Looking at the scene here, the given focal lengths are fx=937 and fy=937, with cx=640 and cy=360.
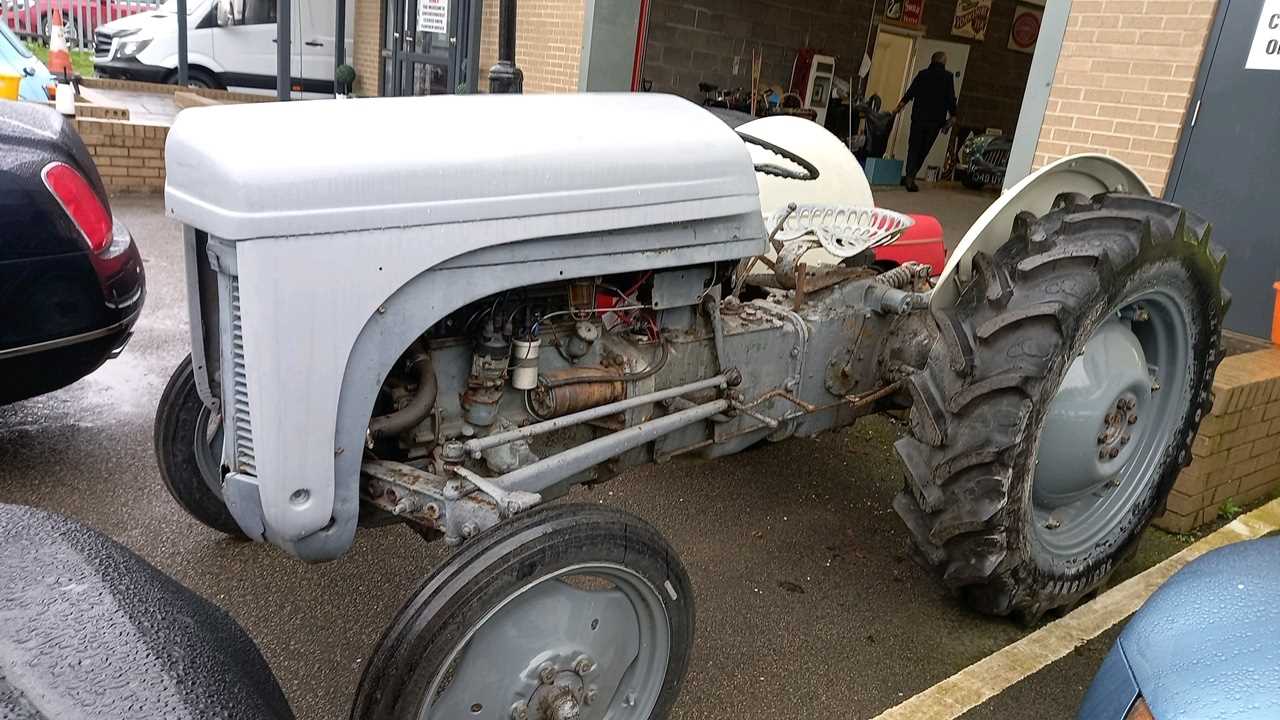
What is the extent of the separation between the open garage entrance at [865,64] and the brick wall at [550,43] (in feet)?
5.31

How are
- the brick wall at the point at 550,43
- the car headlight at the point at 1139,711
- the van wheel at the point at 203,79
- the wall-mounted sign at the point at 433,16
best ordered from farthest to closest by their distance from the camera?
the van wheel at the point at 203,79 < the wall-mounted sign at the point at 433,16 < the brick wall at the point at 550,43 < the car headlight at the point at 1139,711

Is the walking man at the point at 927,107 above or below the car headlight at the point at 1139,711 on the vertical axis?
above

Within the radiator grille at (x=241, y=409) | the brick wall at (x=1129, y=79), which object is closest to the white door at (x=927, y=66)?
the brick wall at (x=1129, y=79)

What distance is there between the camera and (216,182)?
1.92 meters

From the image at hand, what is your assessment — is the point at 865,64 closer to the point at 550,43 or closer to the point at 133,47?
the point at 550,43

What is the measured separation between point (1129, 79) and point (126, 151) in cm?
767

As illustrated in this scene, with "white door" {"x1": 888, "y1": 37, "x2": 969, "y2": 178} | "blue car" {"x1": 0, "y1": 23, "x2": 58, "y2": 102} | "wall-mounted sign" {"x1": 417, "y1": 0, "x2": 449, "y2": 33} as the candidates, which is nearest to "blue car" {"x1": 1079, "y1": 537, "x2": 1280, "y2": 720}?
"blue car" {"x1": 0, "y1": 23, "x2": 58, "y2": 102}

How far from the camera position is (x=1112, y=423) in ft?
10.7

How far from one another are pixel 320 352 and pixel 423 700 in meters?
0.77

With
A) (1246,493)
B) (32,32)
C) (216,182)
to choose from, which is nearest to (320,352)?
(216,182)

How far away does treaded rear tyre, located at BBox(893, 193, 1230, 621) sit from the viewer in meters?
2.71

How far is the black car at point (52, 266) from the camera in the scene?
3.24 meters

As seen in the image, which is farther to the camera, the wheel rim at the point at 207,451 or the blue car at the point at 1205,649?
the wheel rim at the point at 207,451

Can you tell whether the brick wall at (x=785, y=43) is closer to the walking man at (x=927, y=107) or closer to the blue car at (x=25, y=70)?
the walking man at (x=927, y=107)
